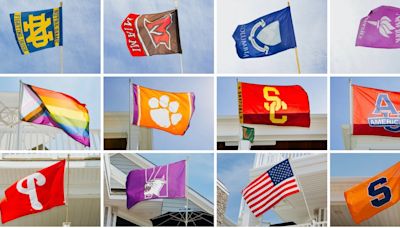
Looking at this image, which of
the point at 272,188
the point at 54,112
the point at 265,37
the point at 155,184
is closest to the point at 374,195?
the point at 272,188

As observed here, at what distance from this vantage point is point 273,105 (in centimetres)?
776

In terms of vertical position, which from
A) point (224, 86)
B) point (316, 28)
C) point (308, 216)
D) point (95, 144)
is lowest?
point (308, 216)

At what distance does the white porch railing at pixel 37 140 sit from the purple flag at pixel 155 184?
45 cm

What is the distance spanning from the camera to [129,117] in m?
7.92

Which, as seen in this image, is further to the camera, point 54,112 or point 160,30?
point 160,30

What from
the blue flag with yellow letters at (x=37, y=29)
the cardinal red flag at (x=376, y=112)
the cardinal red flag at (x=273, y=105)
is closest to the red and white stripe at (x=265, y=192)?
the cardinal red flag at (x=273, y=105)

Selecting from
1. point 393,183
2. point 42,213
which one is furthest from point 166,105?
point 393,183

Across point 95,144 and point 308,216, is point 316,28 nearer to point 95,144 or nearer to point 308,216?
point 308,216

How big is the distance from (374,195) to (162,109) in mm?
1896

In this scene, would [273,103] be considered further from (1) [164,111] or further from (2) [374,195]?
(2) [374,195]

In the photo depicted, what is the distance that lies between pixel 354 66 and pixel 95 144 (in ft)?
7.58

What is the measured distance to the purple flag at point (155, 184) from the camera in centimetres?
775

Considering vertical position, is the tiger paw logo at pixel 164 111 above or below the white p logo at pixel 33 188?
above

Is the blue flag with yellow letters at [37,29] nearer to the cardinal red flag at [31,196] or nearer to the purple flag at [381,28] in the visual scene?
the cardinal red flag at [31,196]
